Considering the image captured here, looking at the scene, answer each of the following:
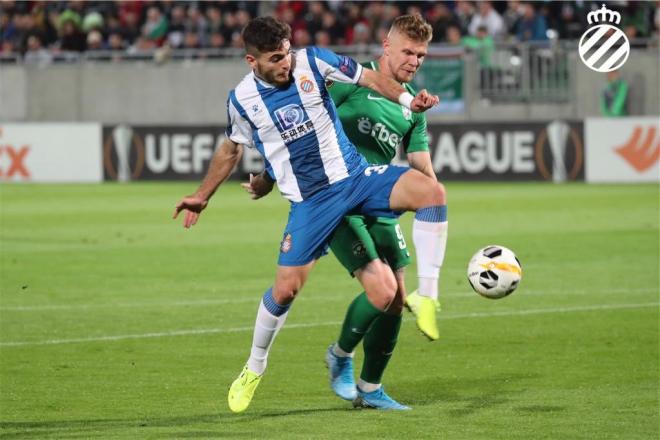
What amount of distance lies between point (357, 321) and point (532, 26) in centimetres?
2048

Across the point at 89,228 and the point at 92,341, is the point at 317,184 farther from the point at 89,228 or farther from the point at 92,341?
the point at 89,228

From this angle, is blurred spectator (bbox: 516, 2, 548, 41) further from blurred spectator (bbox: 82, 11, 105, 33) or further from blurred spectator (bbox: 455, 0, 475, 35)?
blurred spectator (bbox: 82, 11, 105, 33)

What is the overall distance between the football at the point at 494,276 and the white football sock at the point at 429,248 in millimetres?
526

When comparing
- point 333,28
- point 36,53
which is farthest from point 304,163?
point 36,53

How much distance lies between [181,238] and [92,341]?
771 cm

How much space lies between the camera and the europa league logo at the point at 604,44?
949 inches


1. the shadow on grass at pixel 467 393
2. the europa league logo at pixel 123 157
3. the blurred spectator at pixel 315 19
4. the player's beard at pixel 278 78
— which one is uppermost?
the player's beard at pixel 278 78

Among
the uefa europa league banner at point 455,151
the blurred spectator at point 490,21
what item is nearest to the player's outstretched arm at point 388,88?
the uefa europa league banner at point 455,151

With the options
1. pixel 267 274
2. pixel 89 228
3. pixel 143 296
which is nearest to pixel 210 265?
pixel 267 274

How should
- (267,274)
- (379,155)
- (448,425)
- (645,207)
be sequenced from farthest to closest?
(645,207), (267,274), (379,155), (448,425)

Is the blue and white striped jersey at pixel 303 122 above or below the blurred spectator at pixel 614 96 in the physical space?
above

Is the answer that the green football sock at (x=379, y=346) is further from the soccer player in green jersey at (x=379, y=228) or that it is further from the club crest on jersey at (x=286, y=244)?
the club crest on jersey at (x=286, y=244)

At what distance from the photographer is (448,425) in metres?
7.14

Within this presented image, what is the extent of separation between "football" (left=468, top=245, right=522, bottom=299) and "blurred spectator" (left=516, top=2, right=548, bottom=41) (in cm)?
2023
